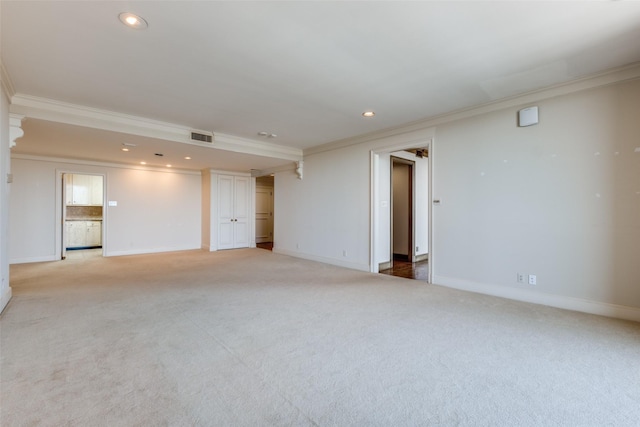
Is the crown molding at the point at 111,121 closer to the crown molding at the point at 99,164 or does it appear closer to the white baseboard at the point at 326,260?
the white baseboard at the point at 326,260

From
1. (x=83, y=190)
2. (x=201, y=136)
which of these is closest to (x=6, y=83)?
(x=201, y=136)

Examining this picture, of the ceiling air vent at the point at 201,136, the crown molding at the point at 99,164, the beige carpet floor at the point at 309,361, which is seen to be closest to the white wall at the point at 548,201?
the beige carpet floor at the point at 309,361

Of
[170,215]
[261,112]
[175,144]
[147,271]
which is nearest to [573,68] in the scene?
[261,112]

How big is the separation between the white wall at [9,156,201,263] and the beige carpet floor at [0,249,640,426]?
342 cm

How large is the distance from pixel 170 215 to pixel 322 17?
24.8ft

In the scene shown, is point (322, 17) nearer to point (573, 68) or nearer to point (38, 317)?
point (573, 68)

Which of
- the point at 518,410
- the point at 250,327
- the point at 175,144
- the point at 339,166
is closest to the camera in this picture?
the point at 518,410

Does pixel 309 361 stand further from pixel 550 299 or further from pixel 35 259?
pixel 35 259

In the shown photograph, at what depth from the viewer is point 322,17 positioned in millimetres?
2232

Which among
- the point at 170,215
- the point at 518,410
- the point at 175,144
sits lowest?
the point at 518,410

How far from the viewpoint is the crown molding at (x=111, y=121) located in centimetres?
379

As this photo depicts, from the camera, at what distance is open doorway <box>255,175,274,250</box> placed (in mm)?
10625

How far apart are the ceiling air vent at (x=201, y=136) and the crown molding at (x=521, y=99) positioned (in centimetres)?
274

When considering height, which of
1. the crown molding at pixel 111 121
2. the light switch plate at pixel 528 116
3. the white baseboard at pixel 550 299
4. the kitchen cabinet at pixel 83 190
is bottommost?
the white baseboard at pixel 550 299
